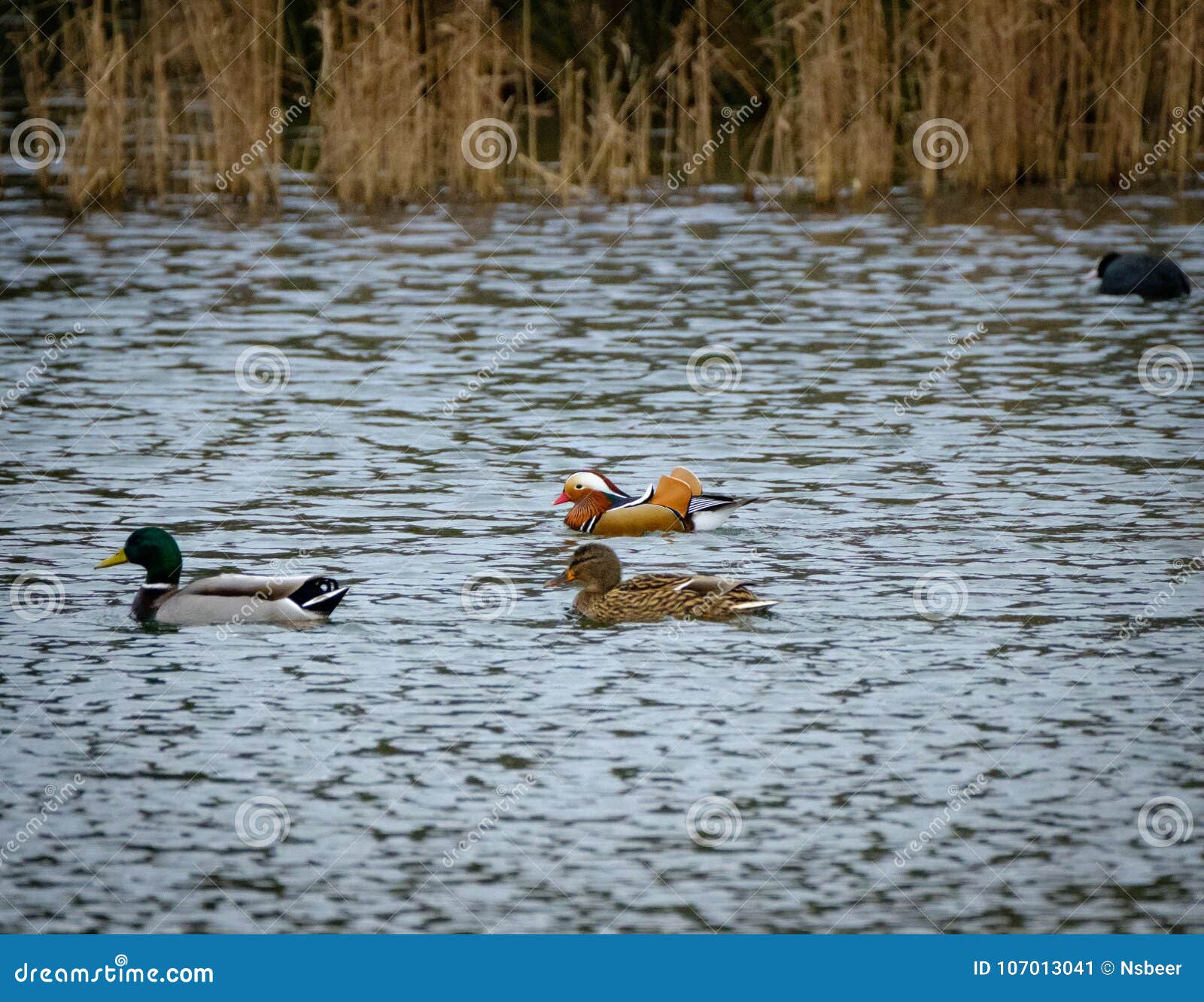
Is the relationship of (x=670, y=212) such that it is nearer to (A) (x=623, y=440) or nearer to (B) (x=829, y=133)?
(B) (x=829, y=133)

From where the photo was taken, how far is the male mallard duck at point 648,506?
11.0 meters

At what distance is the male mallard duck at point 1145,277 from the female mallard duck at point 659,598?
943cm

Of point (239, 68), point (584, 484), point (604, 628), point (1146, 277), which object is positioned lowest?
point (604, 628)

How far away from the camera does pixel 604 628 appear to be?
30.9 ft

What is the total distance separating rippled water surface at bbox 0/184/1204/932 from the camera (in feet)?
22.3

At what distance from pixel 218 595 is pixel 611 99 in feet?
44.1

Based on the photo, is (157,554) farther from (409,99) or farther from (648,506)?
(409,99)

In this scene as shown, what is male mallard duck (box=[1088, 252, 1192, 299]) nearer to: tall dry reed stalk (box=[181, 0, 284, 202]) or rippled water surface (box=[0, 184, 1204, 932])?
rippled water surface (box=[0, 184, 1204, 932])

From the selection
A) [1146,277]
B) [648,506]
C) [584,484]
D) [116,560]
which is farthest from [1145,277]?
[116,560]

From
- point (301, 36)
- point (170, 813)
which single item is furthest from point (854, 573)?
point (301, 36)

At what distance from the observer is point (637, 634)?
30.6 ft

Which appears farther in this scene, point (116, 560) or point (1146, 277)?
point (1146, 277)

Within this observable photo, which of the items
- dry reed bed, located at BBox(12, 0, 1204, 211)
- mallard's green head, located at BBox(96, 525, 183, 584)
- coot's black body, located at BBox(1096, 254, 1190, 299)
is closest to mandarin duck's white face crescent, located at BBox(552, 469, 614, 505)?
mallard's green head, located at BBox(96, 525, 183, 584)

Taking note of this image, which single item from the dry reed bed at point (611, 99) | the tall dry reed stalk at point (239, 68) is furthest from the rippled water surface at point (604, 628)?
the dry reed bed at point (611, 99)
